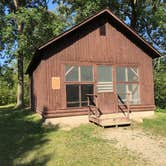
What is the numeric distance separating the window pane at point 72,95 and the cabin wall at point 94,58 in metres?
0.26

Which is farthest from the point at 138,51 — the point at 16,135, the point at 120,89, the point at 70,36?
the point at 16,135

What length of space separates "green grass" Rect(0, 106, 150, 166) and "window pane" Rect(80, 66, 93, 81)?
2.96 m

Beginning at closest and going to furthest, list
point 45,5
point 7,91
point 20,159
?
1. point 20,159
2. point 45,5
3. point 7,91

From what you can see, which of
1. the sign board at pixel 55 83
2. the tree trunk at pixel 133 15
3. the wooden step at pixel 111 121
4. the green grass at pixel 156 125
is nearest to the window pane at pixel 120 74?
the green grass at pixel 156 125

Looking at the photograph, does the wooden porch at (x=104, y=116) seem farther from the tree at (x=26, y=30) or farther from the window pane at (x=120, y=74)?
the tree at (x=26, y=30)

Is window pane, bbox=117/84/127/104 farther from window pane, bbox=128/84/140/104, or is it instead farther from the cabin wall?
the cabin wall

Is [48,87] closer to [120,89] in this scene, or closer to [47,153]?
[120,89]

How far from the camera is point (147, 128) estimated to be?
12.5 m

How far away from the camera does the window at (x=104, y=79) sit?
14626 mm

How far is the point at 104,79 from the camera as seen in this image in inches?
580

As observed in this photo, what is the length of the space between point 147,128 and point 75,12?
60.0 feet

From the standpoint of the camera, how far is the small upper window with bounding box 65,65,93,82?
46.0 ft

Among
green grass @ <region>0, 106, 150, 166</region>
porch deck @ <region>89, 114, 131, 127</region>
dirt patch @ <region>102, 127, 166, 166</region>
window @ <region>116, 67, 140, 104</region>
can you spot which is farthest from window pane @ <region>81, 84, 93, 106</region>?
dirt patch @ <region>102, 127, 166, 166</region>

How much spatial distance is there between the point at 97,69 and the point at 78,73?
1.14 meters
